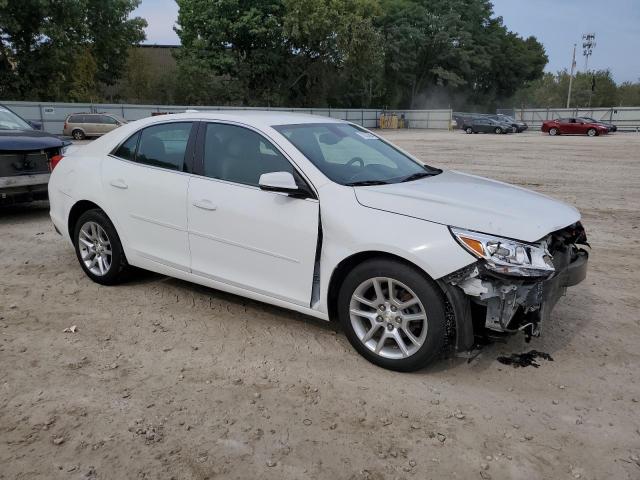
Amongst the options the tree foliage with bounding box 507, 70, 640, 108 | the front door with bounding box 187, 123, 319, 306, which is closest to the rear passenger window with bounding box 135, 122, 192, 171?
the front door with bounding box 187, 123, 319, 306

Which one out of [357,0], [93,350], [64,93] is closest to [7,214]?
[93,350]

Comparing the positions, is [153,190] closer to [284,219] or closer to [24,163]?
[284,219]

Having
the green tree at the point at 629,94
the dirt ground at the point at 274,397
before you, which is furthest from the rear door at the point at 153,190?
the green tree at the point at 629,94

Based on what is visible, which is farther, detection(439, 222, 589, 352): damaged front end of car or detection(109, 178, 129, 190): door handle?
detection(109, 178, 129, 190): door handle

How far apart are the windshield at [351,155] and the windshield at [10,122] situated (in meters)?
6.03

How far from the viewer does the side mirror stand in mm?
3689

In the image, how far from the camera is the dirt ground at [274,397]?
2719 millimetres

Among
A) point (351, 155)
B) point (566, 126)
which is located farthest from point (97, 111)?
point (351, 155)

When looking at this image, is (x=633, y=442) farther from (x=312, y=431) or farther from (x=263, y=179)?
(x=263, y=179)

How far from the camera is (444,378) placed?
352 centimetres

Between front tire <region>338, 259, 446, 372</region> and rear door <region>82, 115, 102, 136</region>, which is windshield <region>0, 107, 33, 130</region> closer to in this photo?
front tire <region>338, 259, 446, 372</region>

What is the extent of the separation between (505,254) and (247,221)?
178cm

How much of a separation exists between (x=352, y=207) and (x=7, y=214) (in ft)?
23.1

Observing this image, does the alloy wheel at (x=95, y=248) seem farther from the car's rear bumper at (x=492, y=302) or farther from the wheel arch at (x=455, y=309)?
the car's rear bumper at (x=492, y=302)
